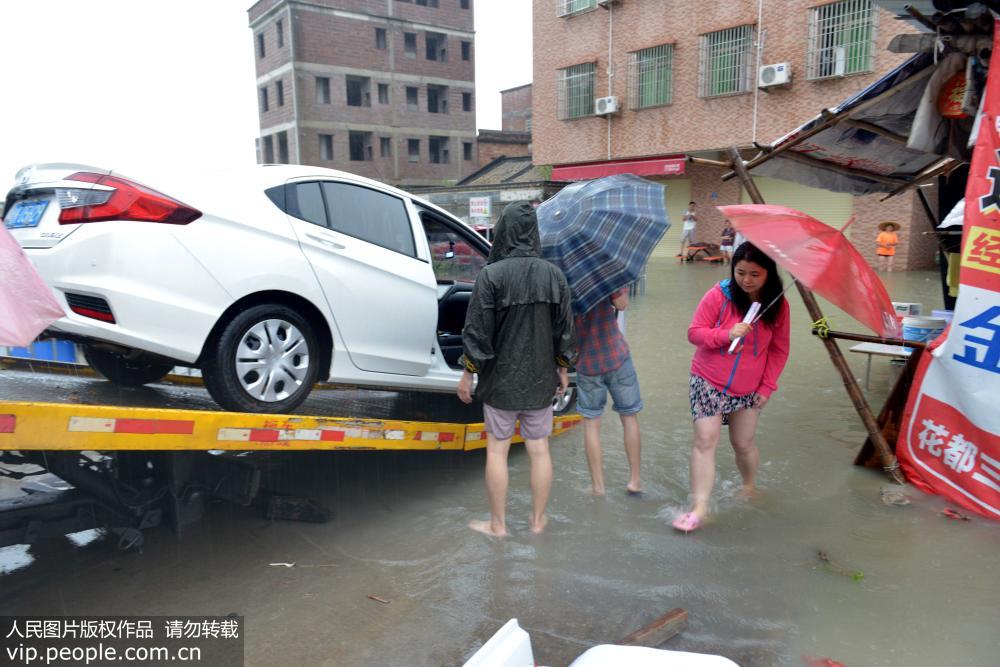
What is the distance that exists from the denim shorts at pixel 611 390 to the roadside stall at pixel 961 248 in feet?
4.04

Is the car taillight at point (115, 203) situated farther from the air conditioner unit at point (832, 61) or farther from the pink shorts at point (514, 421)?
the air conditioner unit at point (832, 61)

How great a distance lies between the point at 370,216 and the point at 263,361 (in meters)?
1.17

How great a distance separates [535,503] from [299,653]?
1535mm

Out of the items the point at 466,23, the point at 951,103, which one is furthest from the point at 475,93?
the point at 951,103

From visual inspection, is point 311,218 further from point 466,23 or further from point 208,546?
point 466,23

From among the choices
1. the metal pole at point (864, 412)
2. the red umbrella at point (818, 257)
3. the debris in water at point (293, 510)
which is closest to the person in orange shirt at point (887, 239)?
the metal pole at point (864, 412)

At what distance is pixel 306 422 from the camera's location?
140 inches

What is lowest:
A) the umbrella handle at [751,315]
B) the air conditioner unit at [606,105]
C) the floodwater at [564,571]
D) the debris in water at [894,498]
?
the floodwater at [564,571]

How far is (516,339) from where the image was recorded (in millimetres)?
3721

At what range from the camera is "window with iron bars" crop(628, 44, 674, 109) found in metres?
21.8

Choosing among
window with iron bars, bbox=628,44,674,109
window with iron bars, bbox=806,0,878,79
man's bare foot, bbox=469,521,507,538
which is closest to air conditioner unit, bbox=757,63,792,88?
window with iron bars, bbox=806,0,878,79

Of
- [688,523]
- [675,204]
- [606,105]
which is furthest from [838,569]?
[675,204]

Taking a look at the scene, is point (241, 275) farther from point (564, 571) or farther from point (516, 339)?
point (564, 571)

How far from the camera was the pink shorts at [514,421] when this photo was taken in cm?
386
